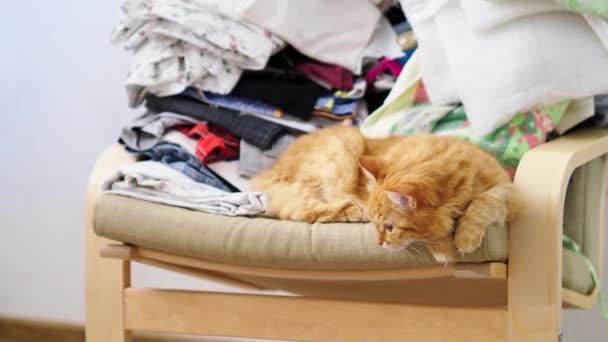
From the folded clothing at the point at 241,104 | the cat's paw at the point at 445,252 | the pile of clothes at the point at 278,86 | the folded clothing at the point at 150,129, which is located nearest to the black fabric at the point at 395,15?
the pile of clothes at the point at 278,86

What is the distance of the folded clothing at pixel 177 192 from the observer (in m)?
1.23

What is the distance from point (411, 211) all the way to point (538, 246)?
152 mm

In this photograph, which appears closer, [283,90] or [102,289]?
[102,289]

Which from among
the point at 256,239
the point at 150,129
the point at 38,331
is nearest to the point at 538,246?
the point at 256,239

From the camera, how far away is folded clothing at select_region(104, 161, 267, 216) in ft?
4.02

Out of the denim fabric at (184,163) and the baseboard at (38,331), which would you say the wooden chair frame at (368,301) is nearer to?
the denim fabric at (184,163)

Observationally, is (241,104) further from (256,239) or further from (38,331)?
(38,331)

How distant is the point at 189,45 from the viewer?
4.91 ft

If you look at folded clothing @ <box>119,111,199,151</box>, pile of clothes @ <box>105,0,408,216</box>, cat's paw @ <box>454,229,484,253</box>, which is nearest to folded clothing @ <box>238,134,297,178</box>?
pile of clothes @ <box>105,0,408,216</box>

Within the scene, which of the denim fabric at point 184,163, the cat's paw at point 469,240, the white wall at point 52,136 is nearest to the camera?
the cat's paw at point 469,240

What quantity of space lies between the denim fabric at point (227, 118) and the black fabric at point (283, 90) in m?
0.04

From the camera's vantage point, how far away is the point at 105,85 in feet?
6.38

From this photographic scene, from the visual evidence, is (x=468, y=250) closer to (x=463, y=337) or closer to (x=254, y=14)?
(x=463, y=337)

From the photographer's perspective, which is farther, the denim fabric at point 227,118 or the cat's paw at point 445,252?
the denim fabric at point 227,118
